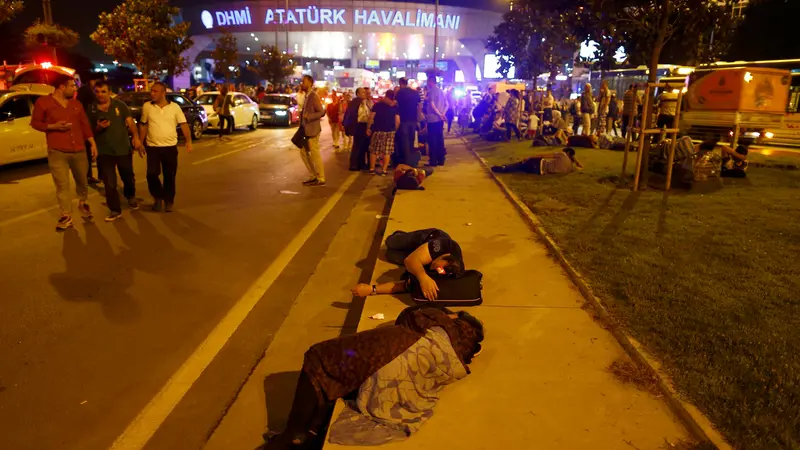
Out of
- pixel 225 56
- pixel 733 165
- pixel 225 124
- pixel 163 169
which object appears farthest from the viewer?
pixel 225 56

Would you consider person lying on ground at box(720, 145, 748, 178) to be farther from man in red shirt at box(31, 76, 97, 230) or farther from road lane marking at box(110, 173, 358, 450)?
man in red shirt at box(31, 76, 97, 230)

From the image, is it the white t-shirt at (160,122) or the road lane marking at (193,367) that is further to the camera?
the white t-shirt at (160,122)

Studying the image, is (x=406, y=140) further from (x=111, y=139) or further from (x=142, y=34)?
(x=142, y=34)

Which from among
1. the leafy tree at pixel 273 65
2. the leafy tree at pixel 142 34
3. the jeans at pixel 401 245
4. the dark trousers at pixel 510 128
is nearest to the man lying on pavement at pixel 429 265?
the jeans at pixel 401 245

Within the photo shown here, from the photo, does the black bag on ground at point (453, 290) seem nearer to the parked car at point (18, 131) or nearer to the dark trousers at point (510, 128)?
the parked car at point (18, 131)

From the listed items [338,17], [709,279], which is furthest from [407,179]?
[338,17]

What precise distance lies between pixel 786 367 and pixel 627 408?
1255 mm

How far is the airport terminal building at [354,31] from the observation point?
291 feet

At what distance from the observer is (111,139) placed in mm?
8430

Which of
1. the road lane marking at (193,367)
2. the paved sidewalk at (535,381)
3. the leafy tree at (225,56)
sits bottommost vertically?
the road lane marking at (193,367)

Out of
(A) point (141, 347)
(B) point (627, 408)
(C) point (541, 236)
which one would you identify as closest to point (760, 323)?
(B) point (627, 408)

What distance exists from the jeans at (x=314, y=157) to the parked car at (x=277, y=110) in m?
16.8

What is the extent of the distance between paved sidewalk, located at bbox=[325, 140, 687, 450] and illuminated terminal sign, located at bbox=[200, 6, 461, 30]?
289 feet

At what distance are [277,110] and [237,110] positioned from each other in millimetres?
4423
